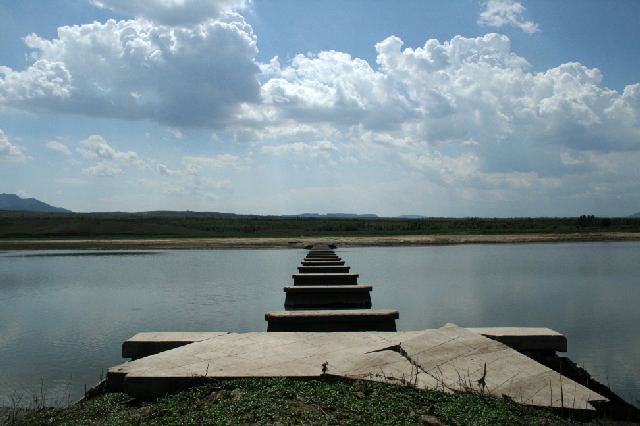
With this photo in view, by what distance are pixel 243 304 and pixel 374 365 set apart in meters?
8.71

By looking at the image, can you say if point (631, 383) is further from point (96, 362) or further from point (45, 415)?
point (96, 362)

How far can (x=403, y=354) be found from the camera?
5840 mm

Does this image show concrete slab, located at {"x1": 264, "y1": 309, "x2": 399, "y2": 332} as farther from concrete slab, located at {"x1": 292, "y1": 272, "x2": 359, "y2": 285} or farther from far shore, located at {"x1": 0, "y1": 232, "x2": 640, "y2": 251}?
far shore, located at {"x1": 0, "y1": 232, "x2": 640, "y2": 251}

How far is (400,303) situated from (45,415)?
1033 cm

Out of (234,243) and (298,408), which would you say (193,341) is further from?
(234,243)

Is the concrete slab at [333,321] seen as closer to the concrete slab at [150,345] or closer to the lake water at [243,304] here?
the lake water at [243,304]

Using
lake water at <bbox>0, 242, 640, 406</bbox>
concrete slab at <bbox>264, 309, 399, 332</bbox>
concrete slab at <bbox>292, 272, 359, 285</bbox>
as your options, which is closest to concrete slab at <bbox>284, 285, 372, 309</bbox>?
lake water at <bbox>0, 242, 640, 406</bbox>

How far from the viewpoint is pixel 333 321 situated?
338 inches

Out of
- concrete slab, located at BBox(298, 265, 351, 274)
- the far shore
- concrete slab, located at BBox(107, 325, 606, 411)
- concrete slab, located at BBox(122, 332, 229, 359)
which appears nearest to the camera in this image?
concrete slab, located at BBox(107, 325, 606, 411)

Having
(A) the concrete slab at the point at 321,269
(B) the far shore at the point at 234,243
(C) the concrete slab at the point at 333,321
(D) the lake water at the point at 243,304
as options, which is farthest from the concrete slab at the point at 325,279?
(B) the far shore at the point at 234,243

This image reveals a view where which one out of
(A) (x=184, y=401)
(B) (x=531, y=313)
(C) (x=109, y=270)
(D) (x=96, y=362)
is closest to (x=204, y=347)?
(A) (x=184, y=401)

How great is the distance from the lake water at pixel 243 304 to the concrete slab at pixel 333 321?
2112mm

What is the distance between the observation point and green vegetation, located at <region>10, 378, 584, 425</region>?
4055 millimetres

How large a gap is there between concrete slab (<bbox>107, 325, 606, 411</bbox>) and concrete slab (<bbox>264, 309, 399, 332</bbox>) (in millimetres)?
1935
